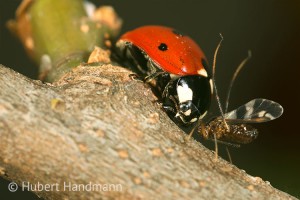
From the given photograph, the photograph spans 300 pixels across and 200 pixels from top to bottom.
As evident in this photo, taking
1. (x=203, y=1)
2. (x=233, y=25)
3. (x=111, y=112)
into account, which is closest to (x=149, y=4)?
(x=203, y=1)

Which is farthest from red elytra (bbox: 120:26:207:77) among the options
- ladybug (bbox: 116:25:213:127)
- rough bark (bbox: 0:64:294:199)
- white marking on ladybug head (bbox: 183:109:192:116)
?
rough bark (bbox: 0:64:294:199)

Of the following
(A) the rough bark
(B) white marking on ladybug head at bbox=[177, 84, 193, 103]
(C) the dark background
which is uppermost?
(C) the dark background

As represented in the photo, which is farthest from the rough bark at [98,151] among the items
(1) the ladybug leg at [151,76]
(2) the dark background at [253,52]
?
(2) the dark background at [253,52]

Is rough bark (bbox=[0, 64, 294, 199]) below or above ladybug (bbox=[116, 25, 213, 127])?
below

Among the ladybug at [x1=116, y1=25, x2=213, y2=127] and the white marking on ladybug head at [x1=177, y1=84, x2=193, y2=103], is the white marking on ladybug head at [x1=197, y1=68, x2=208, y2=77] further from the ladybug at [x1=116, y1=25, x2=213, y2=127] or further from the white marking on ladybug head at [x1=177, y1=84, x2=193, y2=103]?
the white marking on ladybug head at [x1=177, y1=84, x2=193, y2=103]

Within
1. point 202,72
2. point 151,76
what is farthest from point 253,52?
point 151,76

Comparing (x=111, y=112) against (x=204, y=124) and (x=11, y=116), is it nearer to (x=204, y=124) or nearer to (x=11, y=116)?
(x=11, y=116)

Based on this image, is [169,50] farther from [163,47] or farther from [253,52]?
[253,52]
